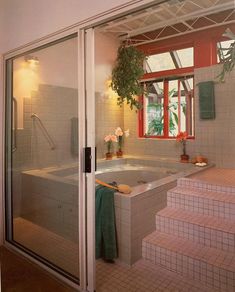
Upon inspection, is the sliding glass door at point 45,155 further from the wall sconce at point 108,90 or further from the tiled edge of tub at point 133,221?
the wall sconce at point 108,90

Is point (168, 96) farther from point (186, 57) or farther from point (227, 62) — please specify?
point (227, 62)

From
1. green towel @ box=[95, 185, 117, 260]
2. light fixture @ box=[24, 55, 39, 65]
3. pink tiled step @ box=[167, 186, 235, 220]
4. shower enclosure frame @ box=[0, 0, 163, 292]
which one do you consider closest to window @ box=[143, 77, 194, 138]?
pink tiled step @ box=[167, 186, 235, 220]

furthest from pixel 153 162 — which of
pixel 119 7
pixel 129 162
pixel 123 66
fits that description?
pixel 119 7

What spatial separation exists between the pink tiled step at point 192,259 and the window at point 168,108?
96.3 inches

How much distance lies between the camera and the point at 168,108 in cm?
462

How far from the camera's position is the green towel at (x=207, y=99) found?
157 inches

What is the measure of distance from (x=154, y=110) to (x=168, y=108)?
0.30 m

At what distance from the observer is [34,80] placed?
2.40 meters

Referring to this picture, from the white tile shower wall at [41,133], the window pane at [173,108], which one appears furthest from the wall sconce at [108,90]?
the white tile shower wall at [41,133]

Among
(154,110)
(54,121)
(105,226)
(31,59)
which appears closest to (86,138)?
(54,121)

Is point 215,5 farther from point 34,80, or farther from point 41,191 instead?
point 41,191

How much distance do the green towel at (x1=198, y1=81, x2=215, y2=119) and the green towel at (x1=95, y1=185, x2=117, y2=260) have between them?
7.89 ft

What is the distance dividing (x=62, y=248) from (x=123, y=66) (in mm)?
3243

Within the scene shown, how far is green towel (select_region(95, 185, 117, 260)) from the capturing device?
2.32m
